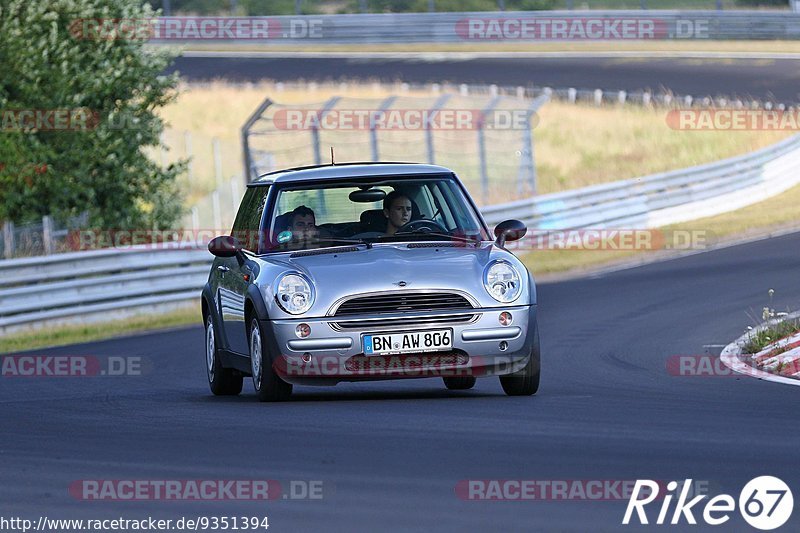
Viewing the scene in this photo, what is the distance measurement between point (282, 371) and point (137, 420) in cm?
100

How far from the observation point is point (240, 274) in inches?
427

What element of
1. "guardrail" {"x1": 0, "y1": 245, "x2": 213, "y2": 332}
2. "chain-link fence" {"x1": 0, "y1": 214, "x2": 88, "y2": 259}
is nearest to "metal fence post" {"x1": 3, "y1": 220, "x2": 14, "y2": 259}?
"chain-link fence" {"x1": 0, "y1": 214, "x2": 88, "y2": 259}

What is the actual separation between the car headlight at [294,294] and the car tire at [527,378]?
1.44 meters

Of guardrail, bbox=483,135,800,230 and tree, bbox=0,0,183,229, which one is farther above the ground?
tree, bbox=0,0,183,229

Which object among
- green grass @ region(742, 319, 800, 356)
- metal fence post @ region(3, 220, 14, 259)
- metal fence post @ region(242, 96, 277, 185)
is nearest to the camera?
green grass @ region(742, 319, 800, 356)

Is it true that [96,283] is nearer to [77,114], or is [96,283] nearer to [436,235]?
[77,114]

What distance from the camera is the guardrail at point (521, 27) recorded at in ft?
159

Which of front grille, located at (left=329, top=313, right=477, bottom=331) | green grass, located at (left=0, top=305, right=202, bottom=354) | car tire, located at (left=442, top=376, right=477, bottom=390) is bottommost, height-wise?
green grass, located at (left=0, top=305, right=202, bottom=354)

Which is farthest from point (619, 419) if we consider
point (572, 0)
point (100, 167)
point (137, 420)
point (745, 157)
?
point (572, 0)

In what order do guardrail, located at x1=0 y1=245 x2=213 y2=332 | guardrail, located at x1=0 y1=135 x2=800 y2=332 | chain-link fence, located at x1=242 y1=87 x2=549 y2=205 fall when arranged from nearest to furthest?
guardrail, located at x1=0 y1=245 x2=213 y2=332
guardrail, located at x1=0 y1=135 x2=800 y2=332
chain-link fence, located at x1=242 y1=87 x2=549 y2=205

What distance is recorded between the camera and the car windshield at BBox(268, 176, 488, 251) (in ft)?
34.9

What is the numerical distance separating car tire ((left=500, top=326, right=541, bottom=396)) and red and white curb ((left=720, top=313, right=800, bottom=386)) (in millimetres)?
1701

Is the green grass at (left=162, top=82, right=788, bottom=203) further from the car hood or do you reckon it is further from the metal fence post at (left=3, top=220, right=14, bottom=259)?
the car hood

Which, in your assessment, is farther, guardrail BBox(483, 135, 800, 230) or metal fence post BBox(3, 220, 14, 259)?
guardrail BBox(483, 135, 800, 230)
